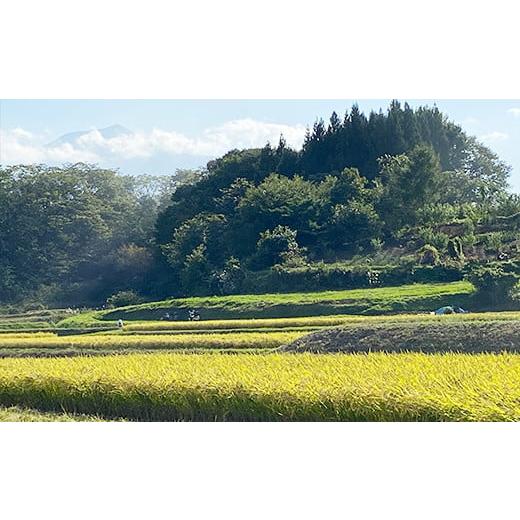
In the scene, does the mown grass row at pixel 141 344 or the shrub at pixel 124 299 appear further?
the shrub at pixel 124 299

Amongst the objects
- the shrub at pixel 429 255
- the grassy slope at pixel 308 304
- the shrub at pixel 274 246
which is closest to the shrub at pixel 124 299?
the grassy slope at pixel 308 304

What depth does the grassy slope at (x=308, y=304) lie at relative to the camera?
2744 cm

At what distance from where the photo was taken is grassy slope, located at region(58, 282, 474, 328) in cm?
2744

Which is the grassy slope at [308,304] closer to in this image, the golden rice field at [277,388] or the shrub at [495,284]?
the shrub at [495,284]

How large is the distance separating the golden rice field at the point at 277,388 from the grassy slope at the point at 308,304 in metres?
13.5

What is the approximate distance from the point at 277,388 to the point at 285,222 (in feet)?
92.0

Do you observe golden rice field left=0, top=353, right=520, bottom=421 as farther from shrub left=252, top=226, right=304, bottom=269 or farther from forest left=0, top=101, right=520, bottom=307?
shrub left=252, top=226, right=304, bottom=269

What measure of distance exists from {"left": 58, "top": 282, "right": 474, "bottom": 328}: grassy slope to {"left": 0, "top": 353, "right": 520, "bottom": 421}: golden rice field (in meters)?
13.5

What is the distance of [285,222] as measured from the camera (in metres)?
38.9

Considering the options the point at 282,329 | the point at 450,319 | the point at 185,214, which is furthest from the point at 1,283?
the point at 450,319

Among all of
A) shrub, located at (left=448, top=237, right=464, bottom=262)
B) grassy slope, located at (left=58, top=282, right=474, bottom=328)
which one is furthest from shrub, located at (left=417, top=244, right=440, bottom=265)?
grassy slope, located at (left=58, top=282, right=474, bottom=328)

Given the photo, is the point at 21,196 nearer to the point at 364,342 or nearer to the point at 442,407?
the point at 364,342

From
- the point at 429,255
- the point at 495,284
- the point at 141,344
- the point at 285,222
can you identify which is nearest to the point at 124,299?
the point at 285,222

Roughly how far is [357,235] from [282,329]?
1387cm
